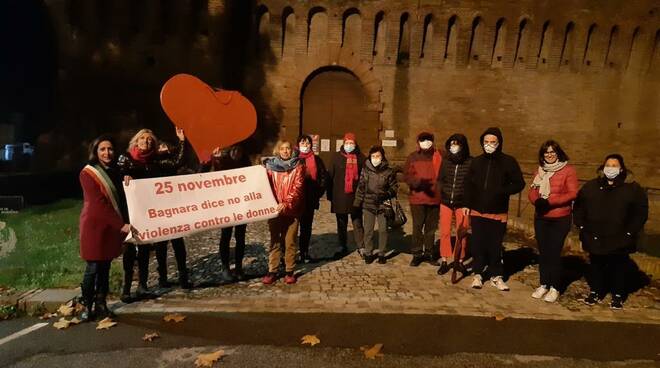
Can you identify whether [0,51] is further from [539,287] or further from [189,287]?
[539,287]

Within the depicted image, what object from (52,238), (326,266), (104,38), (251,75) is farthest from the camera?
(251,75)

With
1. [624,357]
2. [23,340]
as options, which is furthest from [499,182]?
[23,340]

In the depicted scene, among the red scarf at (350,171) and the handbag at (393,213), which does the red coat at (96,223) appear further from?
the handbag at (393,213)

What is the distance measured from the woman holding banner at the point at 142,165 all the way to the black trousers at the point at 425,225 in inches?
123

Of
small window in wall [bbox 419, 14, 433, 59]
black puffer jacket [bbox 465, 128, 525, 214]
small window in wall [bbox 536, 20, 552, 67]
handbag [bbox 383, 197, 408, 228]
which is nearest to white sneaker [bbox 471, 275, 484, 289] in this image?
Result: black puffer jacket [bbox 465, 128, 525, 214]

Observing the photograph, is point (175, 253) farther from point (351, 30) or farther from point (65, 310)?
point (351, 30)

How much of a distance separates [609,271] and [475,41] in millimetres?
12349

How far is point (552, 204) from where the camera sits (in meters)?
4.63

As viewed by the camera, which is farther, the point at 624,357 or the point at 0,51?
the point at 0,51

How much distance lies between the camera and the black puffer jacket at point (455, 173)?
5.40 metres

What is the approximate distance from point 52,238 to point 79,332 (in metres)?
4.17

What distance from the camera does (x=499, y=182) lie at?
487cm

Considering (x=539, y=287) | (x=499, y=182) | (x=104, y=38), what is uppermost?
(x=104, y=38)

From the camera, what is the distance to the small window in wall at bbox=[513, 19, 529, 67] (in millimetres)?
15344
